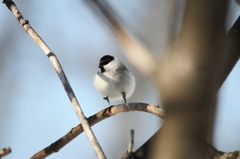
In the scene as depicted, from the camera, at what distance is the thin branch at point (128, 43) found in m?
0.70

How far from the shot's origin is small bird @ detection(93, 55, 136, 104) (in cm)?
227

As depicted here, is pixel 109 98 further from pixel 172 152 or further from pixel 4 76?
pixel 4 76

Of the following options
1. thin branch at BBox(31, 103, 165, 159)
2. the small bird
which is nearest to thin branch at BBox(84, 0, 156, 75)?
thin branch at BBox(31, 103, 165, 159)

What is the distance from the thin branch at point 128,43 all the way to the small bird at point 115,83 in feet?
4.11

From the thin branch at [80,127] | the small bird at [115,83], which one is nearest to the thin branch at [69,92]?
the thin branch at [80,127]

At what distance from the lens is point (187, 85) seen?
1.82ft

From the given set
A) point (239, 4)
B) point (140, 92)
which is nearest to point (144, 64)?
point (239, 4)

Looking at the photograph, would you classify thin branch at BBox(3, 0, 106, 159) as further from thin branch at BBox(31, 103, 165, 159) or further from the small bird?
the small bird

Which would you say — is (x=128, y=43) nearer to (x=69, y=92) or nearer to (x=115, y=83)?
(x=69, y=92)

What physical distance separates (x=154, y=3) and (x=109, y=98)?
2.11m

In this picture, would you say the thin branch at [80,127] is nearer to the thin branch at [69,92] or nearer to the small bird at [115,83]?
the thin branch at [69,92]

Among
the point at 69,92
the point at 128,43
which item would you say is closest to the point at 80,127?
the point at 69,92

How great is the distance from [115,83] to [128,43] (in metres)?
1.43

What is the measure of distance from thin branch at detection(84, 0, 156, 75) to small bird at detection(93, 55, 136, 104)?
1254 mm
